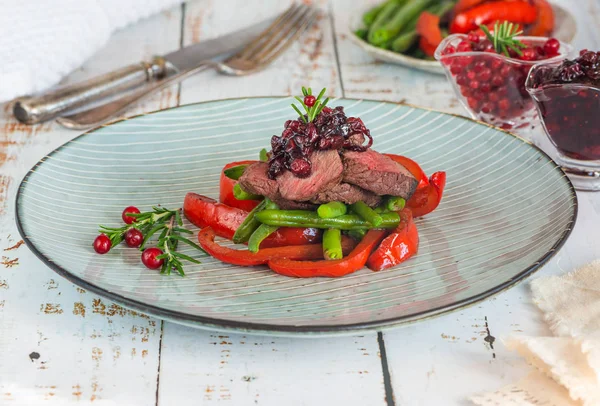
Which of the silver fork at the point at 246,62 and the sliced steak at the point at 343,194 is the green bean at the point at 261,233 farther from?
the silver fork at the point at 246,62

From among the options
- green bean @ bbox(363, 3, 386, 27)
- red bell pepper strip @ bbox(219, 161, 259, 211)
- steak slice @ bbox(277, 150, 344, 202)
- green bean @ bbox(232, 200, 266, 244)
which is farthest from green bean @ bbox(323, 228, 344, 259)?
green bean @ bbox(363, 3, 386, 27)

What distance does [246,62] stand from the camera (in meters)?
4.95

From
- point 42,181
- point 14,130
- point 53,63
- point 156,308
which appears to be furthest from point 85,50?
point 156,308

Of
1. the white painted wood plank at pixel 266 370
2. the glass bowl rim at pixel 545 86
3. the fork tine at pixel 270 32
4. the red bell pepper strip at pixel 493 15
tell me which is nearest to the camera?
the white painted wood plank at pixel 266 370

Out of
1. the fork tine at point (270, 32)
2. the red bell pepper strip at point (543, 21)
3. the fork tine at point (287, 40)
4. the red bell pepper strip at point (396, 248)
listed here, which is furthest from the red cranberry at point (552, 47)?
the fork tine at point (270, 32)

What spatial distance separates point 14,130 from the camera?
4.21 metres

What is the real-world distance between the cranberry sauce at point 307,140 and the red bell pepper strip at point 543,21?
2.64 meters

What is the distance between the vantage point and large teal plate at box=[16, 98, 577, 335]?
95.6 inches

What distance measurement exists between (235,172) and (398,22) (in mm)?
2432

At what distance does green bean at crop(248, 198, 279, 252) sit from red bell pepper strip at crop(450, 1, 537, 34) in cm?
264

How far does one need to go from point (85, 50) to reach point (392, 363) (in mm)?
3168

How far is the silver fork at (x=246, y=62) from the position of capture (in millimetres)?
4254

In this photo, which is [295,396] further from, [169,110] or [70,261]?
[169,110]

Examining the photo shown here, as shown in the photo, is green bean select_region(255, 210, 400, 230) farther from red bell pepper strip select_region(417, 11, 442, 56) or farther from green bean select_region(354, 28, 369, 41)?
green bean select_region(354, 28, 369, 41)
